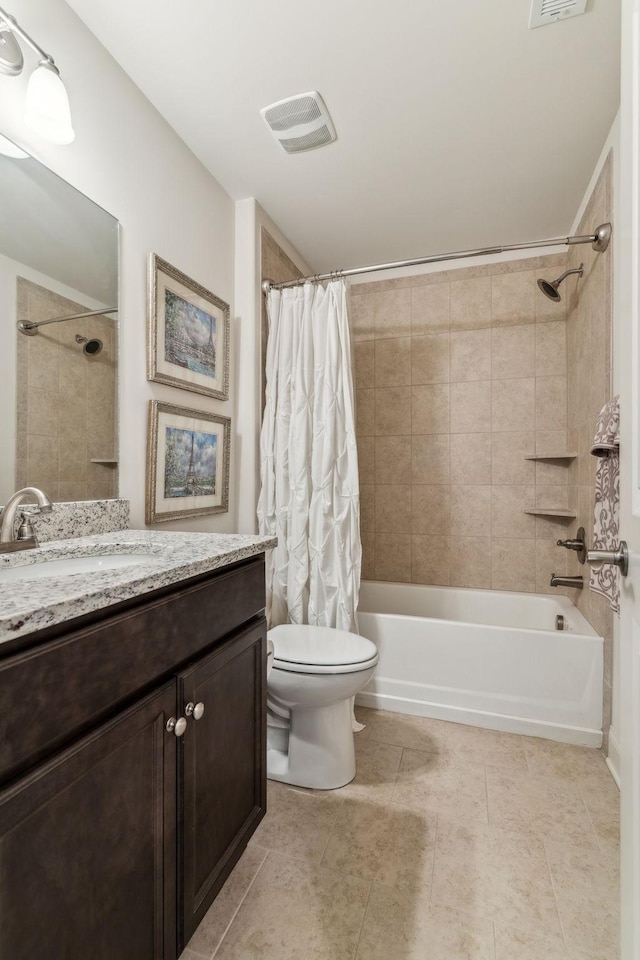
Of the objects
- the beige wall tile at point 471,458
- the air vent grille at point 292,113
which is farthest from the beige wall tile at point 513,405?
the air vent grille at point 292,113

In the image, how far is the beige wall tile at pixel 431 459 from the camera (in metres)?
2.83

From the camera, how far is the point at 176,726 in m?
0.87

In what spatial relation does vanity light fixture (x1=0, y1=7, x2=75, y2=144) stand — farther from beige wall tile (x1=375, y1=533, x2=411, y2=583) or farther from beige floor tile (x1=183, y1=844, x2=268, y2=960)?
beige wall tile (x1=375, y1=533, x2=411, y2=583)

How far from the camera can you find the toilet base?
1.60 metres

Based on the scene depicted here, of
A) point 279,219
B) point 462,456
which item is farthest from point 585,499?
point 279,219

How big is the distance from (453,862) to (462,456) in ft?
6.55

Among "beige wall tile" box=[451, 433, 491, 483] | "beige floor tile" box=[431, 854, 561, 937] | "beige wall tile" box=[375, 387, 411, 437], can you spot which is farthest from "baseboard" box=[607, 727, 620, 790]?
"beige wall tile" box=[375, 387, 411, 437]

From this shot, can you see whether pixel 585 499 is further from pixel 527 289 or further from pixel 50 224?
pixel 50 224

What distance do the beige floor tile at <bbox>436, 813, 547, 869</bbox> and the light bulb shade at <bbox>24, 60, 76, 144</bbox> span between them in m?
2.19

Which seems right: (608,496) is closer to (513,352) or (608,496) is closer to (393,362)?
(513,352)

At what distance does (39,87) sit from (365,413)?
2188 millimetres

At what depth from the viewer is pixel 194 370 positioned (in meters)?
1.84

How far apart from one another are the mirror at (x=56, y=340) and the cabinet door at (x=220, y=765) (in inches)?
26.2

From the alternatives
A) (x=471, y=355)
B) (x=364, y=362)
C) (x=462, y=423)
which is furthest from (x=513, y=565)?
(x=364, y=362)
